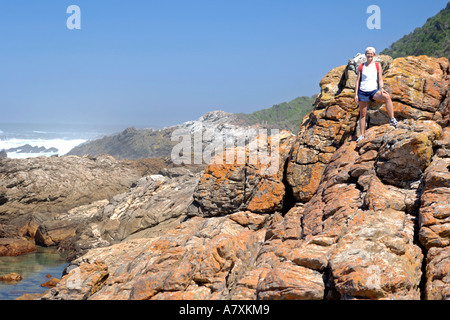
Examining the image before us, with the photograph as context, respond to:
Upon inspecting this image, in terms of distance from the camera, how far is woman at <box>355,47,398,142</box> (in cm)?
1237

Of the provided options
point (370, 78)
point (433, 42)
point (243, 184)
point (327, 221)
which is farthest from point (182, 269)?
point (433, 42)

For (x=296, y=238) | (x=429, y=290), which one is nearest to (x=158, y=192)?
(x=296, y=238)

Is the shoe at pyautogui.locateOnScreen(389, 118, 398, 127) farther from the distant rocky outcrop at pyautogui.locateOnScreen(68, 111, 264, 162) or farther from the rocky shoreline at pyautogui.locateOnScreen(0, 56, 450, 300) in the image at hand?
the distant rocky outcrop at pyautogui.locateOnScreen(68, 111, 264, 162)

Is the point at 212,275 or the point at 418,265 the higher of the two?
the point at 418,265

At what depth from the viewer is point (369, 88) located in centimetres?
1259

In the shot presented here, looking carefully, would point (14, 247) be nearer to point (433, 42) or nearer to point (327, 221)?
point (327, 221)

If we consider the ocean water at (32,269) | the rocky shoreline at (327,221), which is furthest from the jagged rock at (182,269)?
the ocean water at (32,269)

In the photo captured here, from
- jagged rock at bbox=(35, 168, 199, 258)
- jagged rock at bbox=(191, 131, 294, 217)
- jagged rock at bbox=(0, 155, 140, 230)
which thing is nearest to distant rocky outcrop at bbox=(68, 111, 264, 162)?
jagged rock at bbox=(0, 155, 140, 230)

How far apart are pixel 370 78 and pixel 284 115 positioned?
88.6 metres

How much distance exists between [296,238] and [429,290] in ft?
13.1

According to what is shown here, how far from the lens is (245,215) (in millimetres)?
14070

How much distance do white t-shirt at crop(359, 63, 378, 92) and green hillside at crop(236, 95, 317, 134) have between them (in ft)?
236

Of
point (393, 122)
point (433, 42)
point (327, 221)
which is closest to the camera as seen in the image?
point (327, 221)

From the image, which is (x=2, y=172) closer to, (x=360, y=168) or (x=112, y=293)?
(x=112, y=293)
